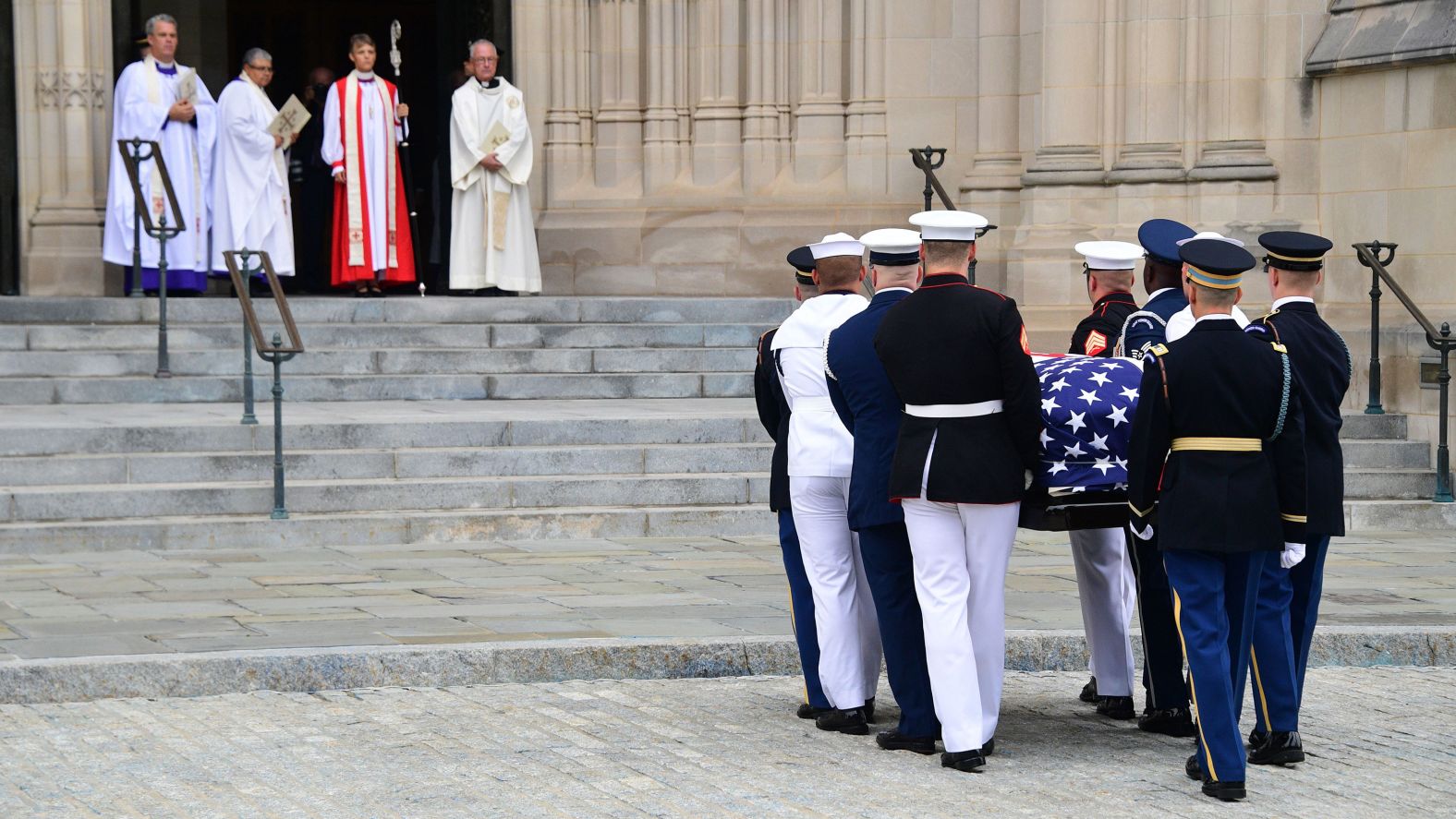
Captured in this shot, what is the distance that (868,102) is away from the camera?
1688cm

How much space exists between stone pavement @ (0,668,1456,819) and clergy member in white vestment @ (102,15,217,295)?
891 centimetres

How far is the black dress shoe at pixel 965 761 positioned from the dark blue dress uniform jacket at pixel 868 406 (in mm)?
801

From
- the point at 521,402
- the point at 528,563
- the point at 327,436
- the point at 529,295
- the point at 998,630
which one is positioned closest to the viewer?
the point at 998,630

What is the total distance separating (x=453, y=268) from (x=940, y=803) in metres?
11.1

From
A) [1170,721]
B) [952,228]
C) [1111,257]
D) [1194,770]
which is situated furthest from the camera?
[1111,257]

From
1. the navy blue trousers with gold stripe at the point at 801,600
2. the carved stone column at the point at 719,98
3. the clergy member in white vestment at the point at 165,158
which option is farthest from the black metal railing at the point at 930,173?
the navy blue trousers with gold stripe at the point at 801,600

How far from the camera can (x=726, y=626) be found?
8.48 m

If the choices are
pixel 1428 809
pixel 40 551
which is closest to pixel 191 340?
pixel 40 551

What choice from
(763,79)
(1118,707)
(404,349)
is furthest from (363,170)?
(1118,707)

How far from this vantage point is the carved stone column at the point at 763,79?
1712 cm

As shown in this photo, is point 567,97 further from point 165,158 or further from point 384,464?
point 384,464

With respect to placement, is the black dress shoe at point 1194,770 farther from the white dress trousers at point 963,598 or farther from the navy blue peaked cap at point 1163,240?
the navy blue peaked cap at point 1163,240

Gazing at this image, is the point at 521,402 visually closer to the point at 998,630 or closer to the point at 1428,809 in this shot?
the point at 998,630

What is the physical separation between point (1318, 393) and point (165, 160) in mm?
11327
